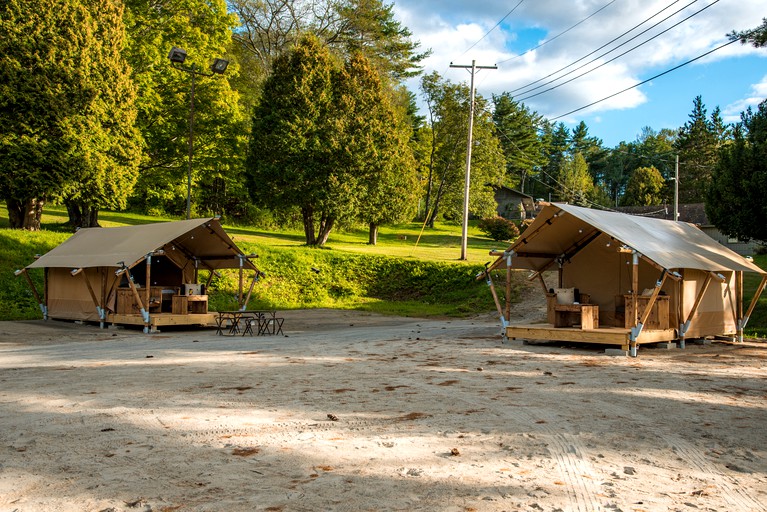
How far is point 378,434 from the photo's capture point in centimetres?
648

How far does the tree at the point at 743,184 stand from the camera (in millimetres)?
22088

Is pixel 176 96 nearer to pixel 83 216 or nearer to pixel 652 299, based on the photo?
pixel 83 216

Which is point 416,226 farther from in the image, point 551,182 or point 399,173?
point 551,182

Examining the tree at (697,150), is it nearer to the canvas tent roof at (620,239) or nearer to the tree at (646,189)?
the tree at (646,189)

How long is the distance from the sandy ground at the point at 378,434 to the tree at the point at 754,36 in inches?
402

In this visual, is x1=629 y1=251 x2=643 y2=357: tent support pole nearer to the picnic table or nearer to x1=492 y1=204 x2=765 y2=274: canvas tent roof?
x1=492 y1=204 x2=765 y2=274: canvas tent roof

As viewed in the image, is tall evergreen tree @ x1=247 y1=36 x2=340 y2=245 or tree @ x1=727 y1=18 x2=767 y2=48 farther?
tall evergreen tree @ x1=247 y1=36 x2=340 y2=245

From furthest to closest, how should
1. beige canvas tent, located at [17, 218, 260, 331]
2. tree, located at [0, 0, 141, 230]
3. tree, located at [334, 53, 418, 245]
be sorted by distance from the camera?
tree, located at [334, 53, 418, 245], tree, located at [0, 0, 141, 230], beige canvas tent, located at [17, 218, 260, 331]

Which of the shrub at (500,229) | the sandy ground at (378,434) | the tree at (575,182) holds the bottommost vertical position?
the sandy ground at (378,434)

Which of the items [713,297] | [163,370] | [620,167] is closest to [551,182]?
[620,167]

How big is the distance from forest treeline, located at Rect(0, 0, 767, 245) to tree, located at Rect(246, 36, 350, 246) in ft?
0.22

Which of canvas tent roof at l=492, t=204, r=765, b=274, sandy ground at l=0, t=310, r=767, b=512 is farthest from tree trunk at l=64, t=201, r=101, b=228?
canvas tent roof at l=492, t=204, r=765, b=274

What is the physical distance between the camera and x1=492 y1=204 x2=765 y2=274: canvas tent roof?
14.6 m

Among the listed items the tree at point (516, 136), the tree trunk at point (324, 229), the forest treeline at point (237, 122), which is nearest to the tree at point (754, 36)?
the forest treeline at point (237, 122)
